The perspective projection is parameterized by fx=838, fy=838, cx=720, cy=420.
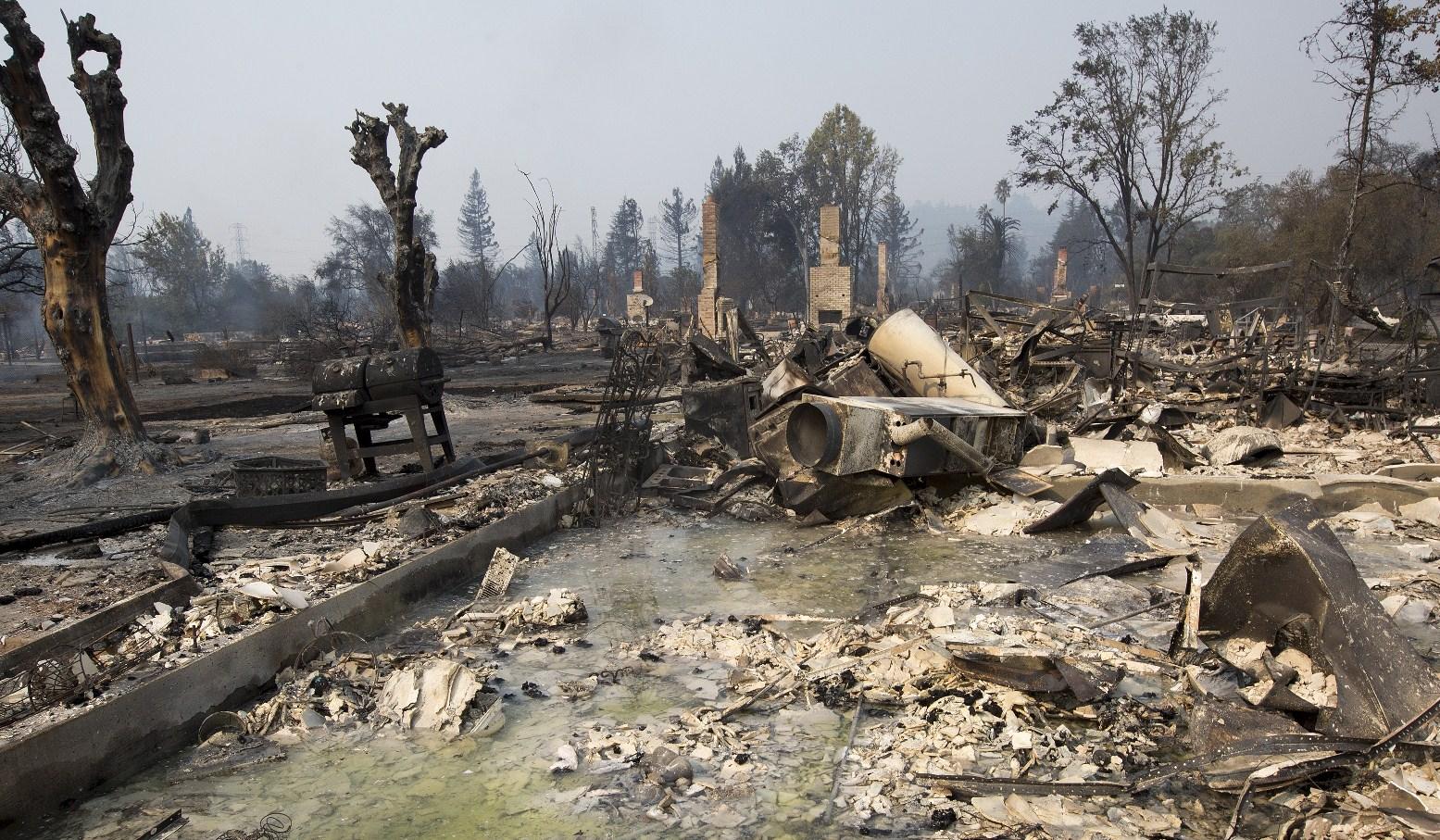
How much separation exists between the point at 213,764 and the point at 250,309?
75.9 m

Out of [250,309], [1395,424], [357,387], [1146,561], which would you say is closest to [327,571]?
[357,387]

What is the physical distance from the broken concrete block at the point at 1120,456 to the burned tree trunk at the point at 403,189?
36.3 ft

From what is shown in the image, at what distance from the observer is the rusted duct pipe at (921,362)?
10266 millimetres

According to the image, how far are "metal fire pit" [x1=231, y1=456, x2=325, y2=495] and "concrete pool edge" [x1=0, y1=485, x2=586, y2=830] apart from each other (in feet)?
9.49

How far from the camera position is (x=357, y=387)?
8383 mm

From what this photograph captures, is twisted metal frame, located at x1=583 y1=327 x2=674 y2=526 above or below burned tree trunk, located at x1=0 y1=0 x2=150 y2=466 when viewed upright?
below

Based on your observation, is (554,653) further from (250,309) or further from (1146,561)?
(250,309)

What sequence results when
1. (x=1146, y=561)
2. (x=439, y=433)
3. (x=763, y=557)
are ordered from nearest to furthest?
(x=1146, y=561) → (x=763, y=557) → (x=439, y=433)

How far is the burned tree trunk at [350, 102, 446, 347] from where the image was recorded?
1466 centimetres

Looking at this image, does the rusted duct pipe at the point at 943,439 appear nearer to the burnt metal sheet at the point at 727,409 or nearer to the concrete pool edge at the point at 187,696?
the burnt metal sheet at the point at 727,409

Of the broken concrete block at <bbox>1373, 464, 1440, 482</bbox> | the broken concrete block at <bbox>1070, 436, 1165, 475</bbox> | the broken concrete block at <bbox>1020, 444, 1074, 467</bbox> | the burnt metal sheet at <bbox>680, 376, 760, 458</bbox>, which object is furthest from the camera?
the burnt metal sheet at <bbox>680, 376, 760, 458</bbox>

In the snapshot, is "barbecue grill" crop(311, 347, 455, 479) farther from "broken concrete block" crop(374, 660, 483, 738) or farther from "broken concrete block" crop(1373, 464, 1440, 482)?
"broken concrete block" crop(1373, 464, 1440, 482)

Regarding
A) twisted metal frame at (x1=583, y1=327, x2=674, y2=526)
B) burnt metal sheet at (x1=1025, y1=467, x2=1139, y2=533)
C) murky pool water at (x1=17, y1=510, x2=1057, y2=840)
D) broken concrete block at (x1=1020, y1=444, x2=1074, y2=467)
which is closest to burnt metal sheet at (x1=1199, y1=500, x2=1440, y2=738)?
murky pool water at (x1=17, y1=510, x2=1057, y2=840)

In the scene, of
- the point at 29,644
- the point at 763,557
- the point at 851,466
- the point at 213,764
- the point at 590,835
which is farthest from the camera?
the point at 851,466
